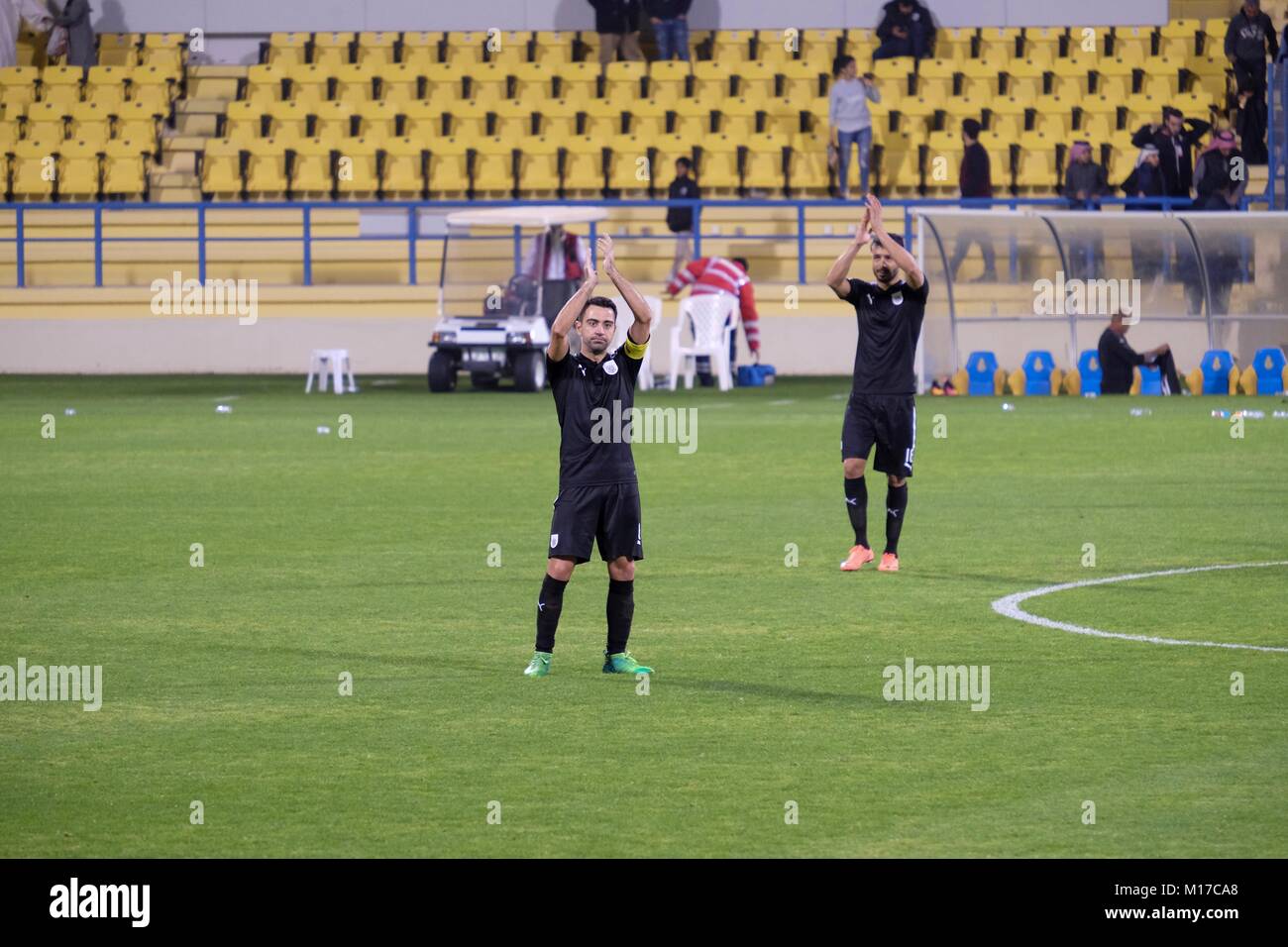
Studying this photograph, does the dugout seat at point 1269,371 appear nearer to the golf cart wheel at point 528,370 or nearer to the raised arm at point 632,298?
the golf cart wheel at point 528,370

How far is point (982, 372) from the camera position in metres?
31.0

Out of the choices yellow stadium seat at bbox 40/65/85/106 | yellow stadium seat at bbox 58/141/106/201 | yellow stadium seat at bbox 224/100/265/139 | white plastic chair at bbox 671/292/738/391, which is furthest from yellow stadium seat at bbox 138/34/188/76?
white plastic chair at bbox 671/292/738/391

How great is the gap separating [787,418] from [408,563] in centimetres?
1224

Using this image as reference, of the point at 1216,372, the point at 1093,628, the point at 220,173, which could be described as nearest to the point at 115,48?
the point at 220,173

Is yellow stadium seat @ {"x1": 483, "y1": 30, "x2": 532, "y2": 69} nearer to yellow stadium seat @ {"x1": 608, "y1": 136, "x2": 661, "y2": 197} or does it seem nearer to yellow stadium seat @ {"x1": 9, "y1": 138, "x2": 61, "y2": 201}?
yellow stadium seat @ {"x1": 608, "y1": 136, "x2": 661, "y2": 197}

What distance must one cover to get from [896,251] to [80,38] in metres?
31.1

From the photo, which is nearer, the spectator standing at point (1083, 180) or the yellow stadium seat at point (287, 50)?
the spectator standing at point (1083, 180)

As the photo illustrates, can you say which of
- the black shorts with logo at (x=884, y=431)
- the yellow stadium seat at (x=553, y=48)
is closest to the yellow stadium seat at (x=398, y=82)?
the yellow stadium seat at (x=553, y=48)

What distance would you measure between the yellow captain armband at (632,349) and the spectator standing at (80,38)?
108 feet

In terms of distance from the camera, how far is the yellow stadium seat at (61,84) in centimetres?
3953

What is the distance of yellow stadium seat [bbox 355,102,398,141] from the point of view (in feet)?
127

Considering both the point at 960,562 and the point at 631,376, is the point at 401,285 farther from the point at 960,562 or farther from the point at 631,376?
the point at 631,376

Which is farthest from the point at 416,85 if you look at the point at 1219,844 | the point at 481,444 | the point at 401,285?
the point at 1219,844

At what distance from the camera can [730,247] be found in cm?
3622
